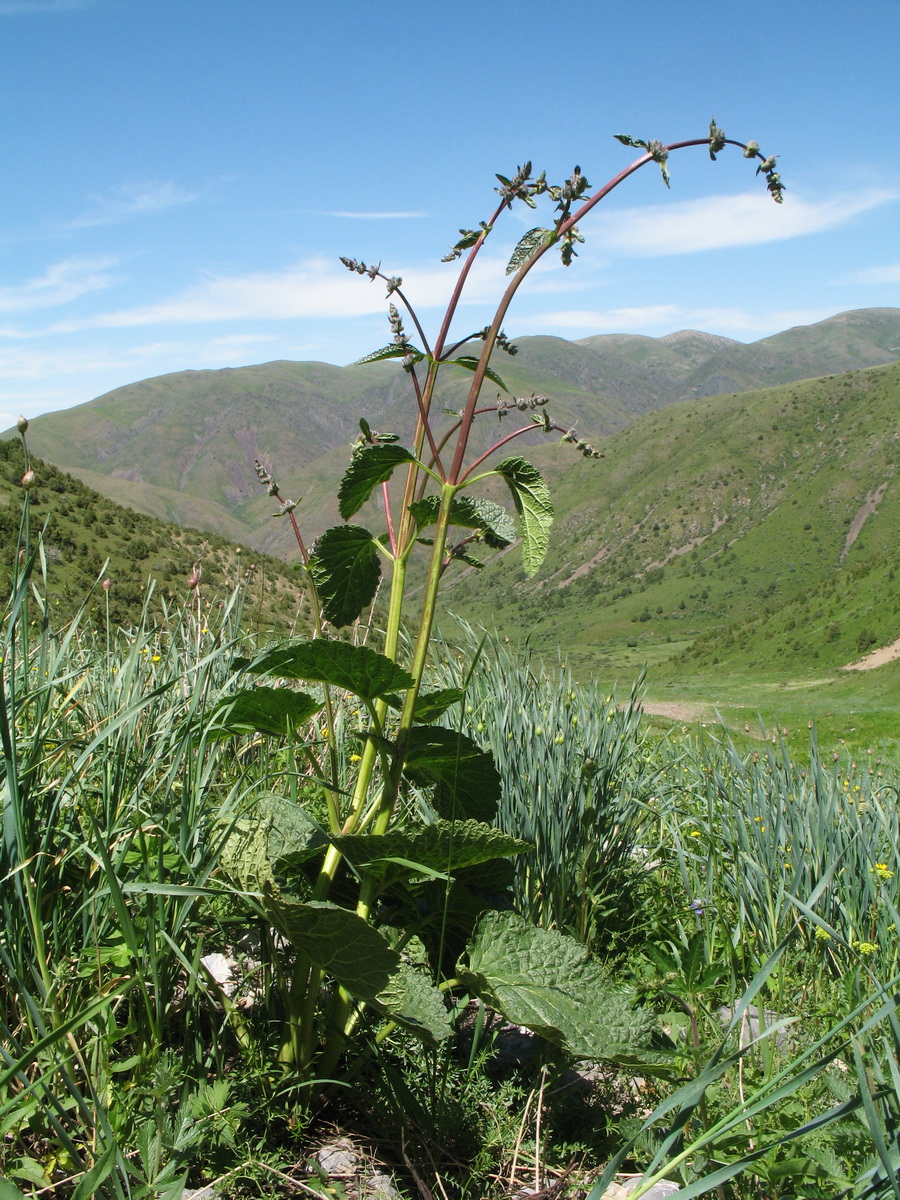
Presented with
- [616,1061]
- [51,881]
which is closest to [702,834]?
[616,1061]

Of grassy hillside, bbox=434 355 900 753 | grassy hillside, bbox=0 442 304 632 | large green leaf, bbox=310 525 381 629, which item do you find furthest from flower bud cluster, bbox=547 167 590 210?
grassy hillside, bbox=434 355 900 753

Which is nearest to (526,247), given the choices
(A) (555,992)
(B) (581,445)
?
(B) (581,445)

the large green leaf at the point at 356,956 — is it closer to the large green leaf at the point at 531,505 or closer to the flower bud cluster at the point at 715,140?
Result: the large green leaf at the point at 531,505

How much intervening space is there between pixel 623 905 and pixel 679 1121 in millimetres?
1652

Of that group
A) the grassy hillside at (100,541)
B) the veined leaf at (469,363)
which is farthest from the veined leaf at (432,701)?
the grassy hillside at (100,541)

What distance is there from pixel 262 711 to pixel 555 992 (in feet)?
2.58

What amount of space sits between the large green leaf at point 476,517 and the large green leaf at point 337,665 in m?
0.35

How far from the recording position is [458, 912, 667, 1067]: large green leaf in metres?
1.44

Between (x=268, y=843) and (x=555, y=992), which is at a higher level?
(x=268, y=843)

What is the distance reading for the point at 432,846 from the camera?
147 centimetres

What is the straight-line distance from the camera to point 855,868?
99.2 inches

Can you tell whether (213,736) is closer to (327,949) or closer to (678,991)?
(327,949)

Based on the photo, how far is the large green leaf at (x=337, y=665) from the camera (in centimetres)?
139

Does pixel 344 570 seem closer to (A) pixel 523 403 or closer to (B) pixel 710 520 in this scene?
(A) pixel 523 403
